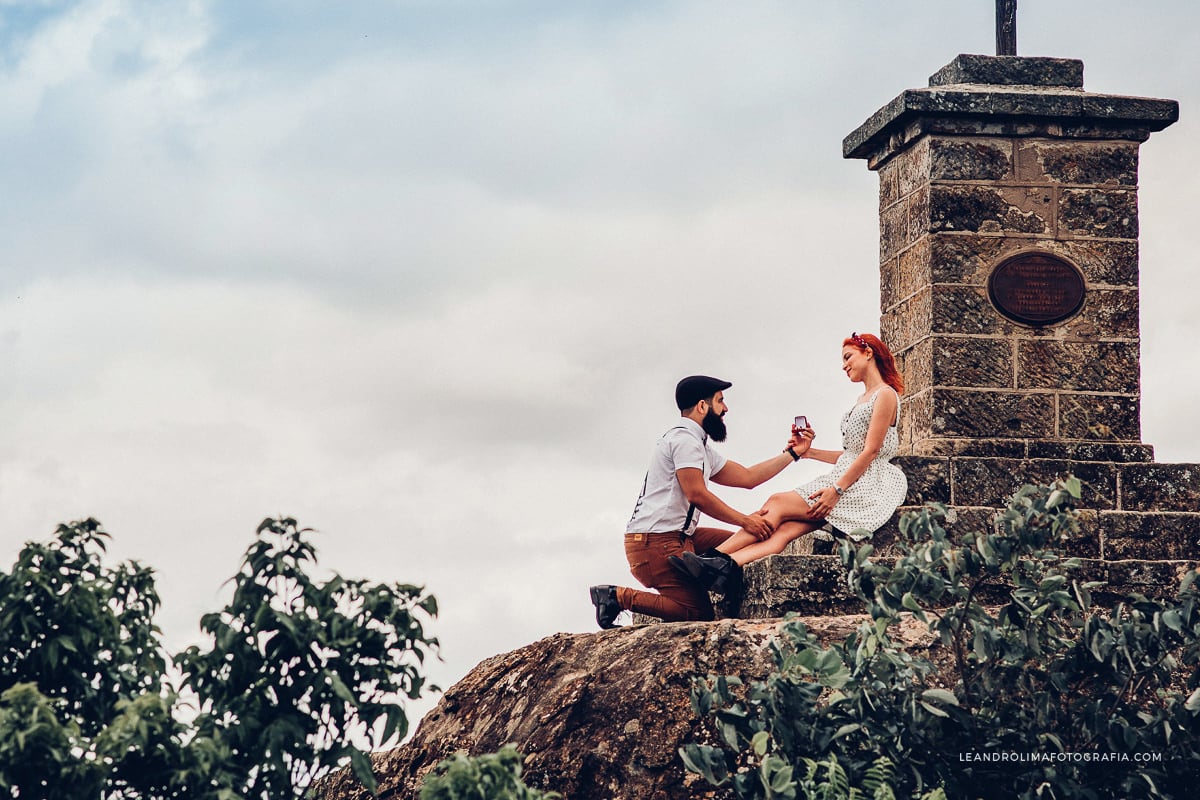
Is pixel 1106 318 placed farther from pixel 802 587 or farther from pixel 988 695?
pixel 988 695

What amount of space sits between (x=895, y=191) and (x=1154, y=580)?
291 cm

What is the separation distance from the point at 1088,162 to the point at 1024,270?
81 cm

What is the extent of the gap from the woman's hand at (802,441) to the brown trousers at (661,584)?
78 centimetres

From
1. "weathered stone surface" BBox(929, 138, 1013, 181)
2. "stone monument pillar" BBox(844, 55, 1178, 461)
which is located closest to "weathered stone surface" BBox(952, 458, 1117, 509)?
"stone monument pillar" BBox(844, 55, 1178, 461)

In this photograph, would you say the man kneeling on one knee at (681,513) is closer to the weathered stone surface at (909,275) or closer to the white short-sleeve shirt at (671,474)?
the white short-sleeve shirt at (671,474)

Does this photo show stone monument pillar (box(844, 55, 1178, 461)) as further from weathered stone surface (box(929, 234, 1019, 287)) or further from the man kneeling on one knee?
the man kneeling on one knee

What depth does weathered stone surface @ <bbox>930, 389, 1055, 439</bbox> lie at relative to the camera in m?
10.7

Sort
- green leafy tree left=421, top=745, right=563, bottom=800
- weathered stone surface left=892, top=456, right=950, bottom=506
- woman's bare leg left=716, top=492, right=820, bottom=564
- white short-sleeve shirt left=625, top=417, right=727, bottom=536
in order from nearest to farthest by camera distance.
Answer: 1. green leafy tree left=421, top=745, right=563, bottom=800
2. white short-sleeve shirt left=625, top=417, right=727, bottom=536
3. woman's bare leg left=716, top=492, right=820, bottom=564
4. weathered stone surface left=892, top=456, right=950, bottom=506

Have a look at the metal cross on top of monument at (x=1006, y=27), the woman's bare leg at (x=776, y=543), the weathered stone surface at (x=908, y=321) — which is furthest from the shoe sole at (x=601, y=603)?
the metal cross on top of monument at (x=1006, y=27)

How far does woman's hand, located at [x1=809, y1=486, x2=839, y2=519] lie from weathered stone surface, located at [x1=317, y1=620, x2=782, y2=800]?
2.72 ft

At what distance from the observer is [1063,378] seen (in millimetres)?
10859

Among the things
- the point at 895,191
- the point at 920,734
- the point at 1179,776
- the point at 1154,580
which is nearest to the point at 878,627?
the point at 920,734

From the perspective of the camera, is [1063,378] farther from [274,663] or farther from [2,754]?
[2,754]

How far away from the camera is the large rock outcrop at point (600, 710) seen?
879 cm
